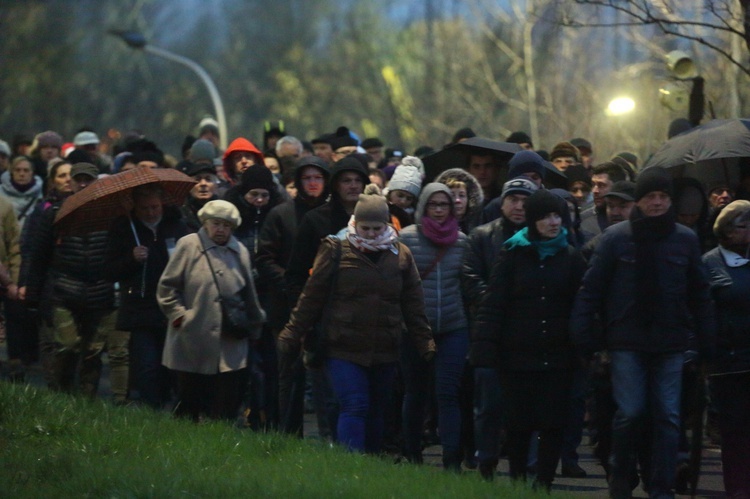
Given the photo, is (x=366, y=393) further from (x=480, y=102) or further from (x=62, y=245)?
(x=480, y=102)

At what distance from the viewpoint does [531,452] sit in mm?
10930

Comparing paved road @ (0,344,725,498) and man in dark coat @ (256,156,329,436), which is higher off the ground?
man in dark coat @ (256,156,329,436)

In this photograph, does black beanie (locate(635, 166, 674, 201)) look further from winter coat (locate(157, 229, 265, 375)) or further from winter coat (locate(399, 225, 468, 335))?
winter coat (locate(157, 229, 265, 375))

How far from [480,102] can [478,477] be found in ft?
148

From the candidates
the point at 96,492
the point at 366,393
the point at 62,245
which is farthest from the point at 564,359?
the point at 62,245

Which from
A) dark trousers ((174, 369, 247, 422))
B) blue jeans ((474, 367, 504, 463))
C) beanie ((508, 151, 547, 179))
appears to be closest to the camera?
blue jeans ((474, 367, 504, 463))

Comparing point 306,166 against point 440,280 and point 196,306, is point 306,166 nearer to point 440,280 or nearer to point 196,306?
point 196,306

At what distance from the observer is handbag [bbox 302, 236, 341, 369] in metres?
10.0

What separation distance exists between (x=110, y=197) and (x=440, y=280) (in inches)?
113

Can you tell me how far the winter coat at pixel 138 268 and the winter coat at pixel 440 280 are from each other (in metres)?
2.13

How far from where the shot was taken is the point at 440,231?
1082 centimetres

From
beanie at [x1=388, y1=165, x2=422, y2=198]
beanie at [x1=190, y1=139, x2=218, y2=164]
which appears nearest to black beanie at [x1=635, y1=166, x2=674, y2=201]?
beanie at [x1=388, y1=165, x2=422, y2=198]

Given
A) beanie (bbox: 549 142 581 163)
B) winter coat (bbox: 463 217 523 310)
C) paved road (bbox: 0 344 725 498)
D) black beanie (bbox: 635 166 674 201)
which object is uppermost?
beanie (bbox: 549 142 581 163)

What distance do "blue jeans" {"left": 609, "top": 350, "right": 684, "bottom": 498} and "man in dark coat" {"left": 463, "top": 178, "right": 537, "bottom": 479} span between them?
950mm
